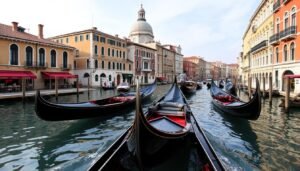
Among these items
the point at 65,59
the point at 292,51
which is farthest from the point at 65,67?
the point at 292,51

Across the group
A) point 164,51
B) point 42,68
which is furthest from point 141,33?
point 42,68

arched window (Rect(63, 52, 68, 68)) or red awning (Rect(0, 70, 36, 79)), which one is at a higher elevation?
arched window (Rect(63, 52, 68, 68))

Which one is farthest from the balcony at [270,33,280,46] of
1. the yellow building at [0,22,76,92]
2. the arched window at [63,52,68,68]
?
the arched window at [63,52,68,68]

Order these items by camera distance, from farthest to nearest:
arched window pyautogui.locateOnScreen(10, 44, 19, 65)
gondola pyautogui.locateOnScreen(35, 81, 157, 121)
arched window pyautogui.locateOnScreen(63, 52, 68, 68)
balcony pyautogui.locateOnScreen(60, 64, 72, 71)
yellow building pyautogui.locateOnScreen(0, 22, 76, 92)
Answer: arched window pyautogui.locateOnScreen(63, 52, 68, 68) < balcony pyautogui.locateOnScreen(60, 64, 72, 71) < arched window pyautogui.locateOnScreen(10, 44, 19, 65) < yellow building pyautogui.locateOnScreen(0, 22, 76, 92) < gondola pyautogui.locateOnScreen(35, 81, 157, 121)

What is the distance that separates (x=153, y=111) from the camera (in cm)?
539

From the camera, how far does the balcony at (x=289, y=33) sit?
12883 millimetres

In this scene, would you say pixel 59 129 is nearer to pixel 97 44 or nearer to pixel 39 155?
pixel 39 155

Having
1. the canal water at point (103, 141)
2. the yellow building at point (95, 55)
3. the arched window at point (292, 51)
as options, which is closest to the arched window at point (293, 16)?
the arched window at point (292, 51)

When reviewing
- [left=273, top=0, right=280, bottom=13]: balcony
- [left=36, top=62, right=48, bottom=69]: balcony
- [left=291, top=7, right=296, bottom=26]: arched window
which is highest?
[left=273, top=0, right=280, bottom=13]: balcony

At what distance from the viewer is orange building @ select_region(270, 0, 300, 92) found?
1279 cm

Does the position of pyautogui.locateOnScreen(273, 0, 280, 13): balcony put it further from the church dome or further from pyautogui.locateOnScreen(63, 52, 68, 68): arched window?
the church dome

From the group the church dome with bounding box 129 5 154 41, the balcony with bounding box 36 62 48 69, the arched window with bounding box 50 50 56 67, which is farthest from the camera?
the church dome with bounding box 129 5 154 41

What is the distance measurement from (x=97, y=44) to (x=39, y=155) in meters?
21.5

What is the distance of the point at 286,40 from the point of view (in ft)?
45.5
